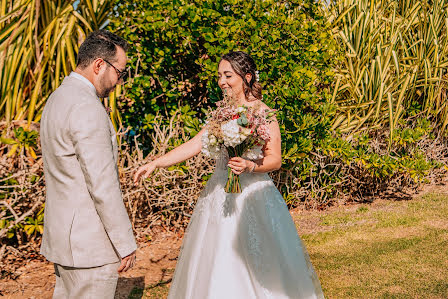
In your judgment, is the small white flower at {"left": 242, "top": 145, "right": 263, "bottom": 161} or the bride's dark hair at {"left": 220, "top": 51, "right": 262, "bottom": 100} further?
the bride's dark hair at {"left": 220, "top": 51, "right": 262, "bottom": 100}

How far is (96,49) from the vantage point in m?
2.23

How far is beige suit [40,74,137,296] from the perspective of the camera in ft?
6.77

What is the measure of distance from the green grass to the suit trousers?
2341 millimetres

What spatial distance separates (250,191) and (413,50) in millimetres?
5697

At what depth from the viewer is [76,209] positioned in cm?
215

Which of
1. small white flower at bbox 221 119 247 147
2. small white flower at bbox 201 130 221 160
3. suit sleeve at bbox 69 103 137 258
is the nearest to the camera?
suit sleeve at bbox 69 103 137 258

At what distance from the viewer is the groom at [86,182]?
2072 mm

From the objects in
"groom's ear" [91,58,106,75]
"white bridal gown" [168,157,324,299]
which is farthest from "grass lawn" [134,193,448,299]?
"groom's ear" [91,58,106,75]

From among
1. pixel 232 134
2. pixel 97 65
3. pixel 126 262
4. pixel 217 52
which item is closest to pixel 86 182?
pixel 126 262

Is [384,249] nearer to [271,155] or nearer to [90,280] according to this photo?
[271,155]

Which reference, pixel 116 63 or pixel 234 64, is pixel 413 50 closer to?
pixel 234 64

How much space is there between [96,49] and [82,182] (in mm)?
660

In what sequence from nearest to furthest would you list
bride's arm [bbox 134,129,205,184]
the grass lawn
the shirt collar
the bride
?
the shirt collar, the bride, bride's arm [bbox 134,129,205,184], the grass lawn

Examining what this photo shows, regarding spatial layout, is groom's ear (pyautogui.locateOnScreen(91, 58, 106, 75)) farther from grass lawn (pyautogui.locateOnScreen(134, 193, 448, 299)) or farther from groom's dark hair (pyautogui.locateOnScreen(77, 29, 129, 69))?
grass lawn (pyautogui.locateOnScreen(134, 193, 448, 299))
